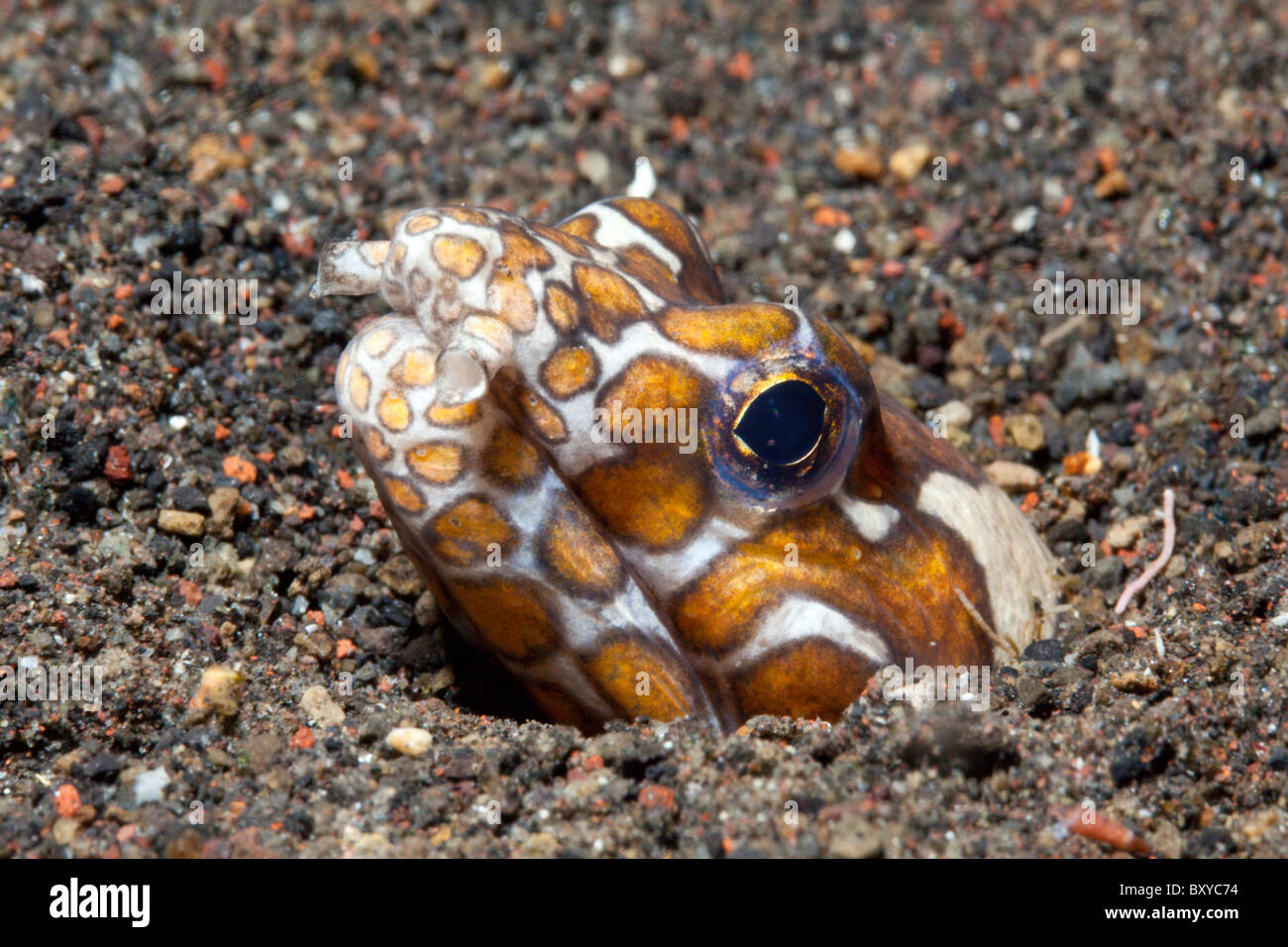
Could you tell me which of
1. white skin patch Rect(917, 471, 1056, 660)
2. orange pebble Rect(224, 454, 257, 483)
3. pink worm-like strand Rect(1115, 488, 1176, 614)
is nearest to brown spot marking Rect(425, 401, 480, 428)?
white skin patch Rect(917, 471, 1056, 660)

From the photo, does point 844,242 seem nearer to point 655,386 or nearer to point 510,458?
point 655,386

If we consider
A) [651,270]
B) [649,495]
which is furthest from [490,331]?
[651,270]

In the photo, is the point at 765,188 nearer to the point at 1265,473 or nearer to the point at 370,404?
the point at 1265,473

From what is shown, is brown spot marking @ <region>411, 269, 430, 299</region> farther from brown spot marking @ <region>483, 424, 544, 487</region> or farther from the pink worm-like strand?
the pink worm-like strand

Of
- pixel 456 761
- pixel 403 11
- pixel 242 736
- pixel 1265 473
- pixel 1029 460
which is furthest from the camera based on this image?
pixel 403 11

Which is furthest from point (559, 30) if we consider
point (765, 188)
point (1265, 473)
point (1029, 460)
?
point (1265, 473)

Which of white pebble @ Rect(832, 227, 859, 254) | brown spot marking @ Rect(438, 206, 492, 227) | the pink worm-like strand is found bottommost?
the pink worm-like strand
